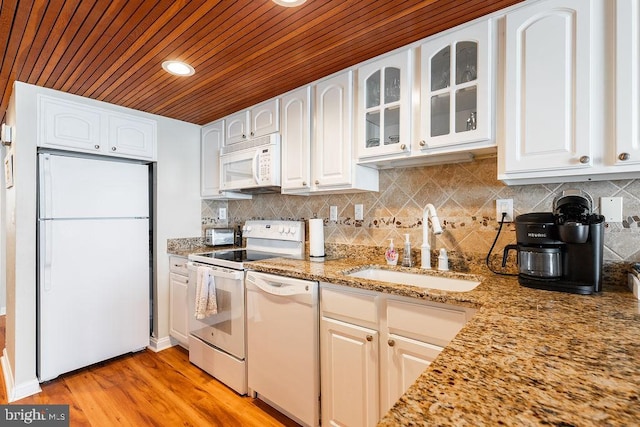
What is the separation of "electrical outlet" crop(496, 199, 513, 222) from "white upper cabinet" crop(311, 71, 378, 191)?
748 mm

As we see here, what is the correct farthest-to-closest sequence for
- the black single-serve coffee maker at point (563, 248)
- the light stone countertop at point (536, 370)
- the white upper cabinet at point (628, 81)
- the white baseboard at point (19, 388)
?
the white baseboard at point (19, 388)
the black single-serve coffee maker at point (563, 248)
the white upper cabinet at point (628, 81)
the light stone countertop at point (536, 370)

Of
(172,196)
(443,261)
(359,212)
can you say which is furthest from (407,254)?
(172,196)

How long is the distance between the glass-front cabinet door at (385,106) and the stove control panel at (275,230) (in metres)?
0.91

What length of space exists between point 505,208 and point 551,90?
63 centimetres

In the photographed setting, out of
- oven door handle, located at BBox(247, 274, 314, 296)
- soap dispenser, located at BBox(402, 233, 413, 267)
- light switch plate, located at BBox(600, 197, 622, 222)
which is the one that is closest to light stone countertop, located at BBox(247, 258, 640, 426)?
light switch plate, located at BBox(600, 197, 622, 222)

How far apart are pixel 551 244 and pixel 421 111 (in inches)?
34.3

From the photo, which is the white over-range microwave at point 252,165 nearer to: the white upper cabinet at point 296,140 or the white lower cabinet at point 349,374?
the white upper cabinet at point 296,140

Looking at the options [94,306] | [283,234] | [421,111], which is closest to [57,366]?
[94,306]

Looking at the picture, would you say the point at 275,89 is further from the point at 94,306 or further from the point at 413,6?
the point at 94,306

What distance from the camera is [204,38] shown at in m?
1.62

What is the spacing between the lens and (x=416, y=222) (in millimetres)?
1980

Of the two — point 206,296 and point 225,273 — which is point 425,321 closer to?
point 225,273

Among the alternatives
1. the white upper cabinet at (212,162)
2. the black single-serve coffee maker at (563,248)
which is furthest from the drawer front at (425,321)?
the white upper cabinet at (212,162)

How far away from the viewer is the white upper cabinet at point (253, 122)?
2.40 meters
